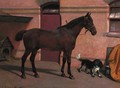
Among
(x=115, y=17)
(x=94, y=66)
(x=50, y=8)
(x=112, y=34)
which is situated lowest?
(x=94, y=66)

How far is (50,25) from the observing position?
663 inches

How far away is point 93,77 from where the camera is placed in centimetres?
1348

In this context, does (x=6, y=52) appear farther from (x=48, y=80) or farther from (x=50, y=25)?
(x=48, y=80)

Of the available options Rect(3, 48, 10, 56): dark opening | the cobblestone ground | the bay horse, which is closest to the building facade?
the cobblestone ground

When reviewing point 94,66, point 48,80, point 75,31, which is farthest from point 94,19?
point 48,80

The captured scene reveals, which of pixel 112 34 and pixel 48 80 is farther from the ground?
pixel 112 34

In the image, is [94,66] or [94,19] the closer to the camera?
[94,66]

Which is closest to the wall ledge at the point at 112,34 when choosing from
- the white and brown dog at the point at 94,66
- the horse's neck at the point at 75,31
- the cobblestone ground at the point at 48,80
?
the white and brown dog at the point at 94,66

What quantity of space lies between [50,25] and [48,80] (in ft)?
16.1

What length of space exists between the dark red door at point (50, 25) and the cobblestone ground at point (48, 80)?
173cm

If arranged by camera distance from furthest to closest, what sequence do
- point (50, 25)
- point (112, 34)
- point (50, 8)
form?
point (50, 8) → point (50, 25) → point (112, 34)

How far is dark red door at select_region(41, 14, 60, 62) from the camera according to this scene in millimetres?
16656

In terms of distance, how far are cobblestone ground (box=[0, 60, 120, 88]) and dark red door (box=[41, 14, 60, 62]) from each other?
5.66 feet

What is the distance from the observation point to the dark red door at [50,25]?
16.7 meters
